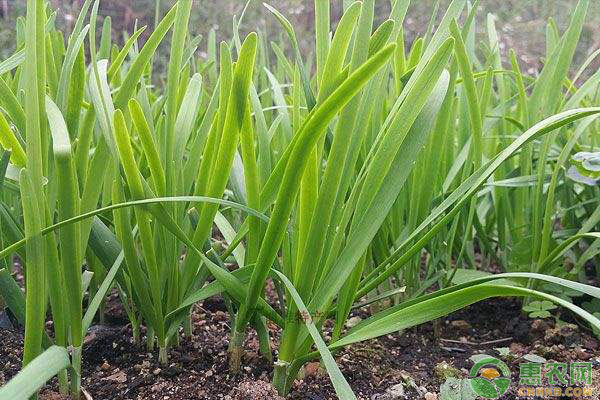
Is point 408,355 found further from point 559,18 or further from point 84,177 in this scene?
point 559,18

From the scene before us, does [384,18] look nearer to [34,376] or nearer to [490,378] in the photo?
[490,378]

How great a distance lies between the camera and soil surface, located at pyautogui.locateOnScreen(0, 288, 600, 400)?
70cm

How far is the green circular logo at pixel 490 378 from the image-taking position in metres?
0.70

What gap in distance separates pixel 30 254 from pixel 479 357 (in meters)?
0.57

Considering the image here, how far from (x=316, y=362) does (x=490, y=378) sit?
21 centimetres

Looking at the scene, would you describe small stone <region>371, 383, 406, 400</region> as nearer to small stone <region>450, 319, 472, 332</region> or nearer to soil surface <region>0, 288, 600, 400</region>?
soil surface <region>0, 288, 600, 400</region>

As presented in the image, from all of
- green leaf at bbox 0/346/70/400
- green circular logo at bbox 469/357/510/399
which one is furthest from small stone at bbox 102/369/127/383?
green circular logo at bbox 469/357/510/399

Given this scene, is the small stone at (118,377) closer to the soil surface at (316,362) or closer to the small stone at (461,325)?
the soil surface at (316,362)

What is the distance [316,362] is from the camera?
770 mm

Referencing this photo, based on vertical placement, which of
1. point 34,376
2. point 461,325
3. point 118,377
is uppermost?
point 34,376

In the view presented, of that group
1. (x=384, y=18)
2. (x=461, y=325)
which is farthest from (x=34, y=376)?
(x=384, y=18)

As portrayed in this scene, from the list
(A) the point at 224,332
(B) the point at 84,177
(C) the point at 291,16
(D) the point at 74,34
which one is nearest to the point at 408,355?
(A) the point at 224,332

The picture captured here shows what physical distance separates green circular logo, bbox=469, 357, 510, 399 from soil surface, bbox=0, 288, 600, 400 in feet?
0.05

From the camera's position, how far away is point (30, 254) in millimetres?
532
